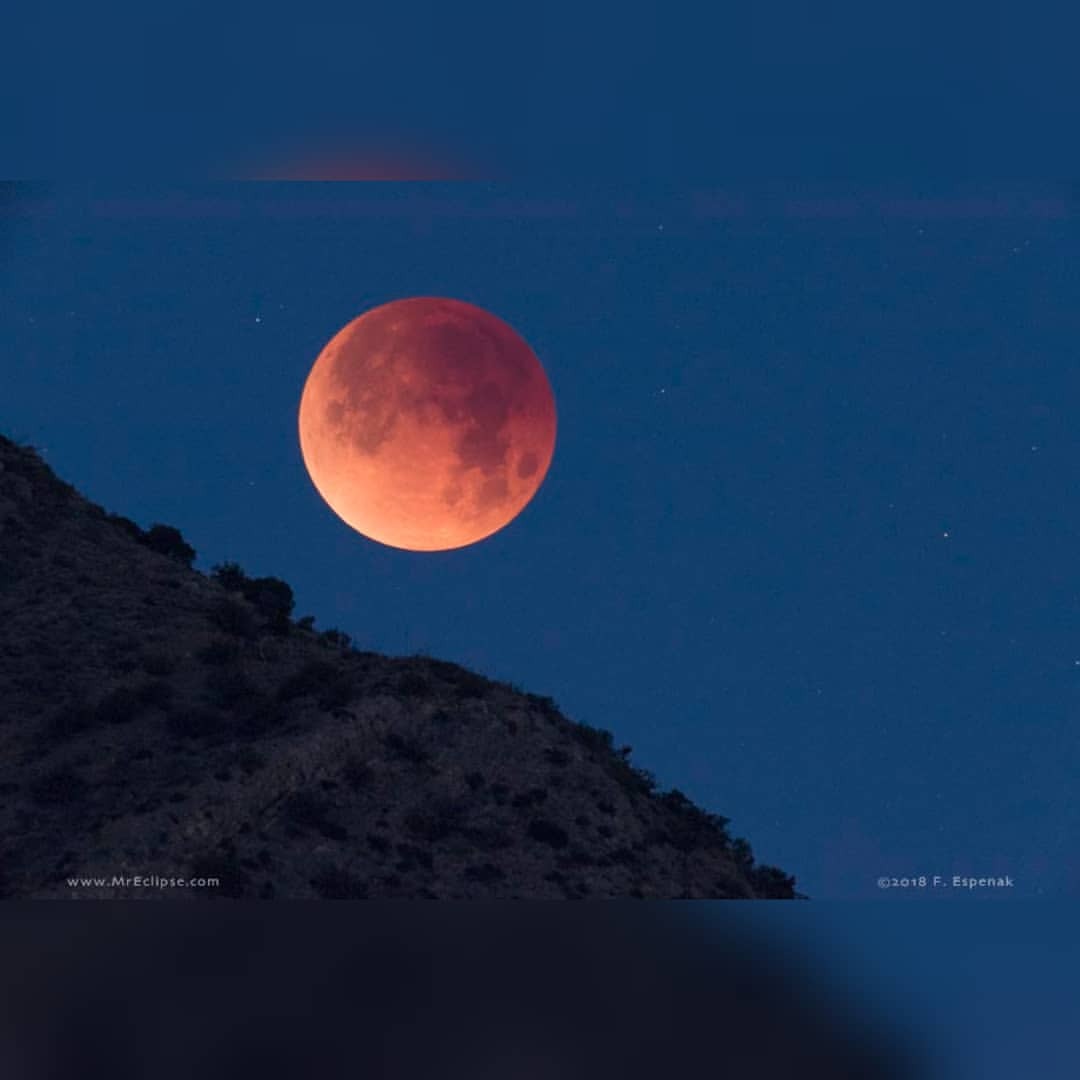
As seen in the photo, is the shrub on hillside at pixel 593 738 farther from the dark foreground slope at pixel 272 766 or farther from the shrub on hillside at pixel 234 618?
the shrub on hillside at pixel 234 618

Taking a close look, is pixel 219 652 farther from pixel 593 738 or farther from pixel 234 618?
pixel 593 738

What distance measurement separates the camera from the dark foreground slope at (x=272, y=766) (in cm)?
2253

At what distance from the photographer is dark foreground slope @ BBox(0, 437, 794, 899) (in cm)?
2253

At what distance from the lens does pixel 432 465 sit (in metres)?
19.8

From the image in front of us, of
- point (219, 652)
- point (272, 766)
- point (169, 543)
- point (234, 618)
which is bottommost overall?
point (272, 766)

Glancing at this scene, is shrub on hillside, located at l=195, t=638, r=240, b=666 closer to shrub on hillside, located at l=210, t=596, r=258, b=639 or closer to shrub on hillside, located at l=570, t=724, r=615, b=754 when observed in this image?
shrub on hillside, located at l=210, t=596, r=258, b=639

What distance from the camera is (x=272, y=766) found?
25188mm

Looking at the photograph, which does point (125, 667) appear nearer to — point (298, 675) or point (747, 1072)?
point (298, 675)

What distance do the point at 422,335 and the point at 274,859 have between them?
861 centimetres

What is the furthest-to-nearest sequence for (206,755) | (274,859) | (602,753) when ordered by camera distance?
(602,753) < (206,755) < (274,859)

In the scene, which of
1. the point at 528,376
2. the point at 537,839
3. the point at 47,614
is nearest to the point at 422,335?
the point at 528,376

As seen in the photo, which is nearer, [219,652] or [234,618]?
[219,652]

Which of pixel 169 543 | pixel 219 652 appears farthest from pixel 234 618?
pixel 169 543

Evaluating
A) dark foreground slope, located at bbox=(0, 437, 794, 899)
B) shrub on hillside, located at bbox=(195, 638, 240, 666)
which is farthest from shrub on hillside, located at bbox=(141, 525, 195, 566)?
shrub on hillside, located at bbox=(195, 638, 240, 666)
